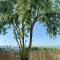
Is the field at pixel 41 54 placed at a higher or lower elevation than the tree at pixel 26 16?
lower

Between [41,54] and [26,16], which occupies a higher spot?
[26,16]

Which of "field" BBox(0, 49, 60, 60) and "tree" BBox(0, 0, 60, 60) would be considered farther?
"field" BBox(0, 49, 60, 60)

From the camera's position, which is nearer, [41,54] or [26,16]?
[26,16]

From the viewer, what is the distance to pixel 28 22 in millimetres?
24812

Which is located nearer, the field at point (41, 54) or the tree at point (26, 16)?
the tree at point (26, 16)

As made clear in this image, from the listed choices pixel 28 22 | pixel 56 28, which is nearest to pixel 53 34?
pixel 56 28

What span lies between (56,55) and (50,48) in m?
0.76

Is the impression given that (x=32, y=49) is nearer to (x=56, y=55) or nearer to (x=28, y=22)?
(x=56, y=55)

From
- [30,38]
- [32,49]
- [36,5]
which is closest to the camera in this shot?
[36,5]

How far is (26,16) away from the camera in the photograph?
24.6m

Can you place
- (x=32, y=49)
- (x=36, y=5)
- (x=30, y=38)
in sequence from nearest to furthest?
(x=36, y=5) → (x=30, y=38) → (x=32, y=49)

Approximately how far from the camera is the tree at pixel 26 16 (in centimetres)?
2447

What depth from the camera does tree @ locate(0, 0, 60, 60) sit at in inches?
963

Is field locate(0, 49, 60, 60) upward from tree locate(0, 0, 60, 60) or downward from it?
downward
